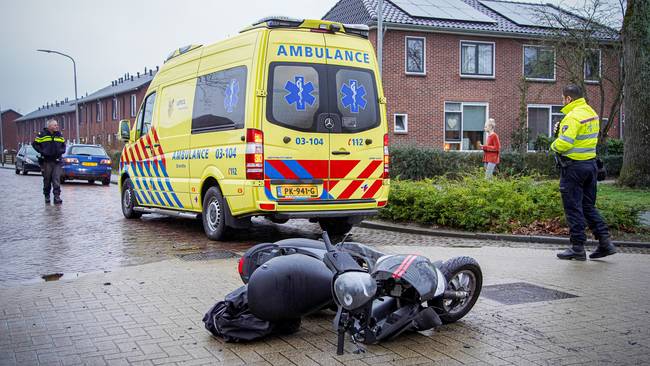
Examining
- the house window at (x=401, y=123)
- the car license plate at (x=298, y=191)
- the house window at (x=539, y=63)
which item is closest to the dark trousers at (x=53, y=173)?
the car license plate at (x=298, y=191)

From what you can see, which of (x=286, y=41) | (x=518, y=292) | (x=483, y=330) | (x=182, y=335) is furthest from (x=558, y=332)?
(x=286, y=41)

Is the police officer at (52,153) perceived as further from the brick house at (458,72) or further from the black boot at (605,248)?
the brick house at (458,72)

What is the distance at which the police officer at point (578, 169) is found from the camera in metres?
7.84

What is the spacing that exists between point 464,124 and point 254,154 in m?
21.0

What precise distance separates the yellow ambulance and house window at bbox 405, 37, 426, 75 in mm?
17820

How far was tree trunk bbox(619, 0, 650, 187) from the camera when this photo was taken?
16094mm

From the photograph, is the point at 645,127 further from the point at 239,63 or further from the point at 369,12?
the point at 369,12

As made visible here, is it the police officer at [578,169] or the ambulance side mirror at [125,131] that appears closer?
the police officer at [578,169]

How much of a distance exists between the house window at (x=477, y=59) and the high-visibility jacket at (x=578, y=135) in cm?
2092

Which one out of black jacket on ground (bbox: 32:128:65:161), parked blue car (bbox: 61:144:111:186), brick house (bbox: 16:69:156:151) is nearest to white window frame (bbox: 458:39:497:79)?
parked blue car (bbox: 61:144:111:186)

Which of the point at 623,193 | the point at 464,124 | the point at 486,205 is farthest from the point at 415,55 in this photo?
the point at 486,205

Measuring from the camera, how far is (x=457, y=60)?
1106 inches

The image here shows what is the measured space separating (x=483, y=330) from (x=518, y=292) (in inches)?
55.2

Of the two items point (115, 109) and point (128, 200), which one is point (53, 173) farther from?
point (115, 109)
